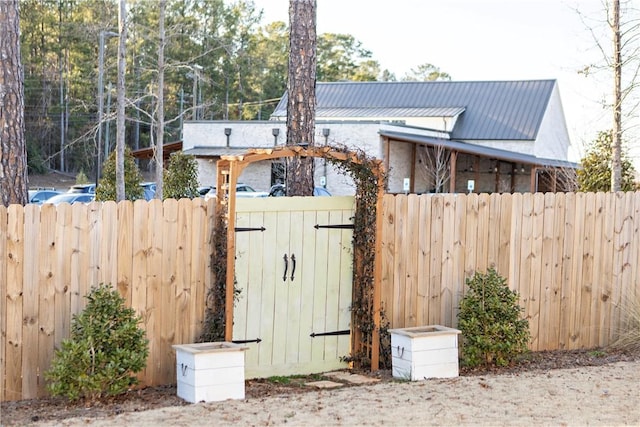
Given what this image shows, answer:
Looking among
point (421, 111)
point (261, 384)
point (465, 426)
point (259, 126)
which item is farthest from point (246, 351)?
point (421, 111)

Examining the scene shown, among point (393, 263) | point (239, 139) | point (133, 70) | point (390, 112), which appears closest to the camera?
point (393, 263)

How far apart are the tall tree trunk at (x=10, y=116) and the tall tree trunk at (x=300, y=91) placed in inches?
119

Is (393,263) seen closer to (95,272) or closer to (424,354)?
(424,354)

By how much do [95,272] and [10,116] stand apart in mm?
1950

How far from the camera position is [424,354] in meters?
8.38

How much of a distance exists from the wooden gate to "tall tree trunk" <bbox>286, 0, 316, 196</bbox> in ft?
4.63

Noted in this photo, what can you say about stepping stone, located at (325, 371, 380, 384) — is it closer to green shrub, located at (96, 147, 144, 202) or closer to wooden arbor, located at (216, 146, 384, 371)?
wooden arbor, located at (216, 146, 384, 371)

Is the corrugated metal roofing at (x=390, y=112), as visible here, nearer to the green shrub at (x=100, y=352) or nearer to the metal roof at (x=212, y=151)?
the metal roof at (x=212, y=151)

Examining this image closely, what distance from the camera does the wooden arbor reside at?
8.02 m

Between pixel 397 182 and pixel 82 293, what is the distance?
32833 millimetres

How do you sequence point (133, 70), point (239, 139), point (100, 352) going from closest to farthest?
point (100, 352), point (239, 139), point (133, 70)

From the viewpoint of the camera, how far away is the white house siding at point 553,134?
45188 mm

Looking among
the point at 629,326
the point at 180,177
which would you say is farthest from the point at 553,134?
the point at 629,326

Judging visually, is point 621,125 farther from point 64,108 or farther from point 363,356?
point 64,108
